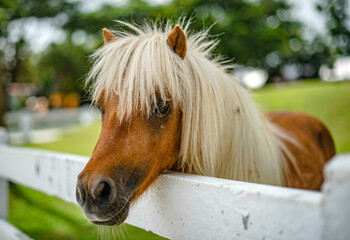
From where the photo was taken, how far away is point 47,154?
2318mm

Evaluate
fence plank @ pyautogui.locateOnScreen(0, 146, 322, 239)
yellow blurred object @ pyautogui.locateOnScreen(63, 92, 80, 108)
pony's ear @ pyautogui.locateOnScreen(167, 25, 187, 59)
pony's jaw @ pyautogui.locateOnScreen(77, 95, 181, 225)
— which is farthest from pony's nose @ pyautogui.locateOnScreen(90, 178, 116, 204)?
yellow blurred object @ pyautogui.locateOnScreen(63, 92, 80, 108)

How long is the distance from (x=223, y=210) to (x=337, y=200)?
408 mm

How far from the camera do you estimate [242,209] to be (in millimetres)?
982

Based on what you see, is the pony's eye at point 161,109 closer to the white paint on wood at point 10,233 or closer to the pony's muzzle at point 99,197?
the pony's muzzle at point 99,197

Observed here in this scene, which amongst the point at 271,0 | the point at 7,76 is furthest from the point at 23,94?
the point at 271,0

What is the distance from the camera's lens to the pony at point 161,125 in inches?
52.1

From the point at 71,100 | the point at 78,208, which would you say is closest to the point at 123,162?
the point at 78,208

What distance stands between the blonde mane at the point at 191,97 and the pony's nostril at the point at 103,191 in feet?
1.13

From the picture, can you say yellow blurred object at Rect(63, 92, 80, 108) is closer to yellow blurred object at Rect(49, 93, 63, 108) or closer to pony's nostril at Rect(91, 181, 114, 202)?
yellow blurred object at Rect(49, 93, 63, 108)

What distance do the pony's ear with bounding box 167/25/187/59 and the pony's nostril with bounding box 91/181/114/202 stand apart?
812mm

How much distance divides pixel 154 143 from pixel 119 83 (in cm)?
35

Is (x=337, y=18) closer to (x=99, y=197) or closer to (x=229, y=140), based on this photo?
(x=229, y=140)

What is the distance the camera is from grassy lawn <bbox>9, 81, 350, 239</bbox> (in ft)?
13.1

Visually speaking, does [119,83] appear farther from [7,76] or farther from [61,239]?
[7,76]
